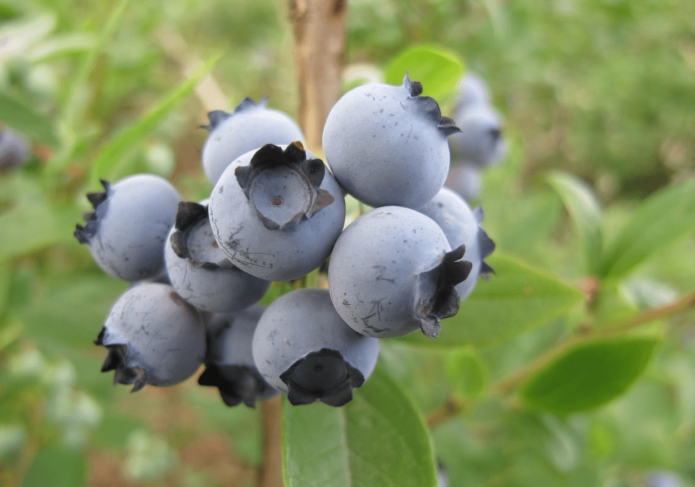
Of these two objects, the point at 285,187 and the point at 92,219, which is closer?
the point at 285,187

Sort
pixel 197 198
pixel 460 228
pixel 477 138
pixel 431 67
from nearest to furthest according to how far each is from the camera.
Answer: pixel 460 228 → pixel 431 67 → pixel 477 138 → pixel 197 198

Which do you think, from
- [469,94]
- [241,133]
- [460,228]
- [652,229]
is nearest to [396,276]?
[460,228]

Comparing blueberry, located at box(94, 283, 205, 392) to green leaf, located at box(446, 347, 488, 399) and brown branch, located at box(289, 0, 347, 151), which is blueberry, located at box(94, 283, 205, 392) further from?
green leaf, located at box(446, 347, 488, 399)

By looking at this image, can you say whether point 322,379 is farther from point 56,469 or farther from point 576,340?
point 56,469

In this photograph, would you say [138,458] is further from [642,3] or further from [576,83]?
[576,83]

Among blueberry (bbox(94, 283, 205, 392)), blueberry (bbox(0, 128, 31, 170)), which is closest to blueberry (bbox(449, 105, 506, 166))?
blueberry (bbox(94, 283, 205, 392))

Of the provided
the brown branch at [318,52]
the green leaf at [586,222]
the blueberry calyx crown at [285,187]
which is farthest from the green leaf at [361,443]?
the green leaf at [586,222]
